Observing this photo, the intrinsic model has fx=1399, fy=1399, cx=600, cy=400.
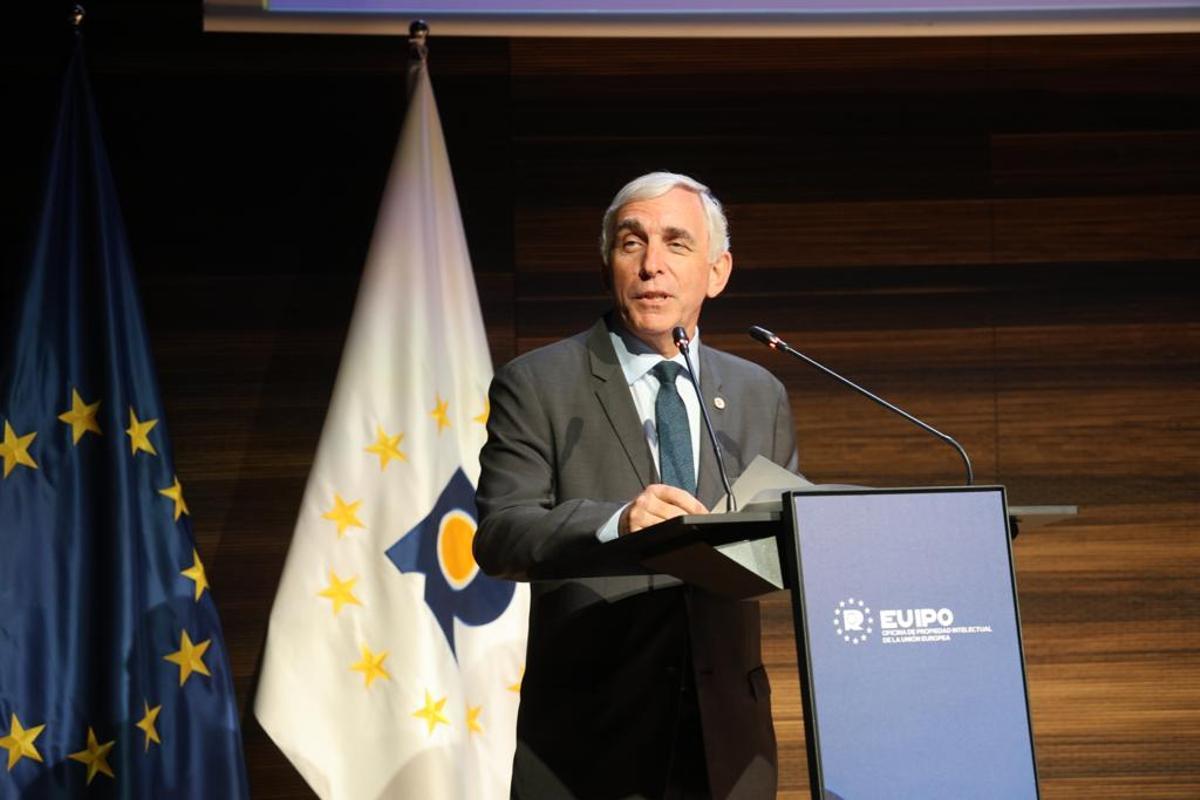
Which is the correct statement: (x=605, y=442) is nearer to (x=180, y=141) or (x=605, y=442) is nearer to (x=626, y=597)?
(x=626, y=597)

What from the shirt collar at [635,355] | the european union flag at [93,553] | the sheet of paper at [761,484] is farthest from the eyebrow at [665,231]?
the european union flag at [93,553]

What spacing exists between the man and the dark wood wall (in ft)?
5.10

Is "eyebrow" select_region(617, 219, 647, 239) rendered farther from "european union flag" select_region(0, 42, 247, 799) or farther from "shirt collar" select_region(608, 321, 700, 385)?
"european union flag" select_region(0, 42, 247, 799)

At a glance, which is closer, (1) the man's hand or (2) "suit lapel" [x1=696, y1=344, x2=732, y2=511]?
(1) the man's hand

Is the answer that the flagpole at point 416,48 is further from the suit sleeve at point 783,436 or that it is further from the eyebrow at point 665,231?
the suit sleeve at point 783,436

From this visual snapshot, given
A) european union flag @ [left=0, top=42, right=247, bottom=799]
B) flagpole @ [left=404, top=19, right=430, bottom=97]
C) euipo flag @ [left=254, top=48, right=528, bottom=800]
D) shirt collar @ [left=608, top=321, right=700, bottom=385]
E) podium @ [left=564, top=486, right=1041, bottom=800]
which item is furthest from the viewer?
flagpole @ [left=404, top=19, right=430, bottom=97]

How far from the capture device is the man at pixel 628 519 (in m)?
2.12

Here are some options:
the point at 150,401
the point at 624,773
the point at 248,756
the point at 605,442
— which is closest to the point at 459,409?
the point at 150,401

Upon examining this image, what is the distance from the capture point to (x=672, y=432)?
2334 mm

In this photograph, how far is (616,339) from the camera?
8.08ft

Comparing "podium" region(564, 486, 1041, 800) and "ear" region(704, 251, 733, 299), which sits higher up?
"ear" region(704, 251, 733, 299)

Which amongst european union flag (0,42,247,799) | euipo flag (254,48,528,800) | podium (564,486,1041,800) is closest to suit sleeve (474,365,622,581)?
podium (564,486,1041,800)

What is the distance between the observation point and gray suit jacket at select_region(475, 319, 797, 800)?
6.96ft

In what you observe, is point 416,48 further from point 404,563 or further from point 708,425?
point 708,425
